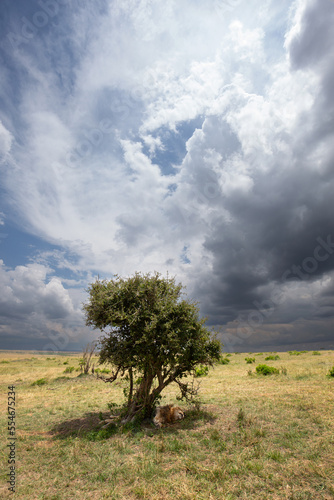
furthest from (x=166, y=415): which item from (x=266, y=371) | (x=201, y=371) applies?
(x=266, y=371)

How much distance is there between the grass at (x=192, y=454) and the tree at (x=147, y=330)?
8.74 feet

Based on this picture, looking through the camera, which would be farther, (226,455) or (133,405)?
(133,405)

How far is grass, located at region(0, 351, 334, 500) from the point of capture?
25.5 feet

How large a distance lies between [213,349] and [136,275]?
20.2 ft

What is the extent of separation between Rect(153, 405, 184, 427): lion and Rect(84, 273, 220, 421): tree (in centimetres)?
77

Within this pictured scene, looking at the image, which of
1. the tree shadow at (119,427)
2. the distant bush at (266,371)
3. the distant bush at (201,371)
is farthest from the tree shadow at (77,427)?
the distant bush at (266,371)

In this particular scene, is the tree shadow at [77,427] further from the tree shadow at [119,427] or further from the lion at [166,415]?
the lion at [166,415]

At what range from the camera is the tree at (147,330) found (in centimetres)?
1277

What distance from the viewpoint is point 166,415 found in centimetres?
1405

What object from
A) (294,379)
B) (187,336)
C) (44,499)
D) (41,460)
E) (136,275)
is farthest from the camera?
(294,379)

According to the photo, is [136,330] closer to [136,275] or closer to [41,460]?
[136,275]

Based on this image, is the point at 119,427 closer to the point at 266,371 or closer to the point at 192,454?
the point at 192,454

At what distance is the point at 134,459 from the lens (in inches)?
386

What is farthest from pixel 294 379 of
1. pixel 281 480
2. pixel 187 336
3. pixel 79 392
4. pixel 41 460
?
pixel 41 460
